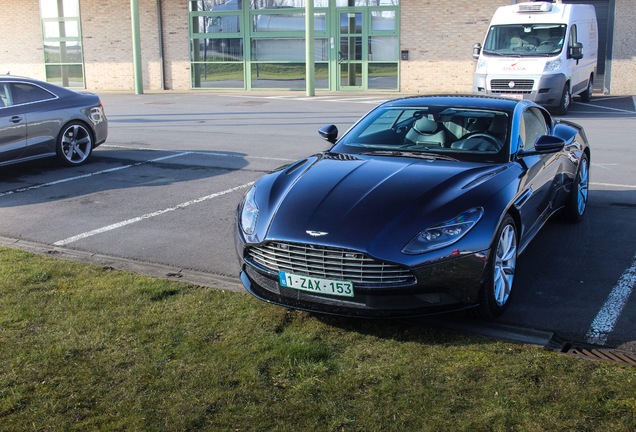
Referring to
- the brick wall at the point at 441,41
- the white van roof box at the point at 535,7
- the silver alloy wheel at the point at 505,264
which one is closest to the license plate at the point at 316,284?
the silver alloy wheel at the point at 505,264

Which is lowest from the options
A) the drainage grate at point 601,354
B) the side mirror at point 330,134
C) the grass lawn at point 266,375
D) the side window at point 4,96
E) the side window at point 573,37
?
the drainage grate at point 601,354

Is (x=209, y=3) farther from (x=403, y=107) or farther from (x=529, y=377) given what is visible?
(x=529, y=377)

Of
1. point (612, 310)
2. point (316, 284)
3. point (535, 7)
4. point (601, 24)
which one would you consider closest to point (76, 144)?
point (316, 284)

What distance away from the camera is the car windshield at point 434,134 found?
6.02 meters

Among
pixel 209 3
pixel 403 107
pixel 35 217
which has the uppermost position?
pixel 209 3

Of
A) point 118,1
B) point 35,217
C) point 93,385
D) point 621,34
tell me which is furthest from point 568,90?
point 118,1

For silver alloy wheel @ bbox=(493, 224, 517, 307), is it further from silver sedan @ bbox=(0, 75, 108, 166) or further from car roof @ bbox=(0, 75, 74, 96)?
car roof @ bbox=(0, 75, 74, 96)

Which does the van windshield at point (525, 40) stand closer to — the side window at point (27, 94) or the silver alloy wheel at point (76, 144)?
the silver alloy wheel at point (76, 144)

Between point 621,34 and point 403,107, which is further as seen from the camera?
point 621,34

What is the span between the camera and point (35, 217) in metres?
8.20

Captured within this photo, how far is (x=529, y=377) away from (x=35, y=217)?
5.94 meters

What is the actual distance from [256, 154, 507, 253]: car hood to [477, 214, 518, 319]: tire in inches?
11.6

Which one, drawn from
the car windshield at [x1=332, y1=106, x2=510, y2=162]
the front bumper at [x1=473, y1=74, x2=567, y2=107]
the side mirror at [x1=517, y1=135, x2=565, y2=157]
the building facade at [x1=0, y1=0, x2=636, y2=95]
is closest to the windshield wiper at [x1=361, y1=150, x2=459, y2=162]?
the car windshield at [x1=332, y1=106, x2=510, y2=162]

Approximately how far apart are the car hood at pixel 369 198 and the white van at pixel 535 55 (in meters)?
12.5
